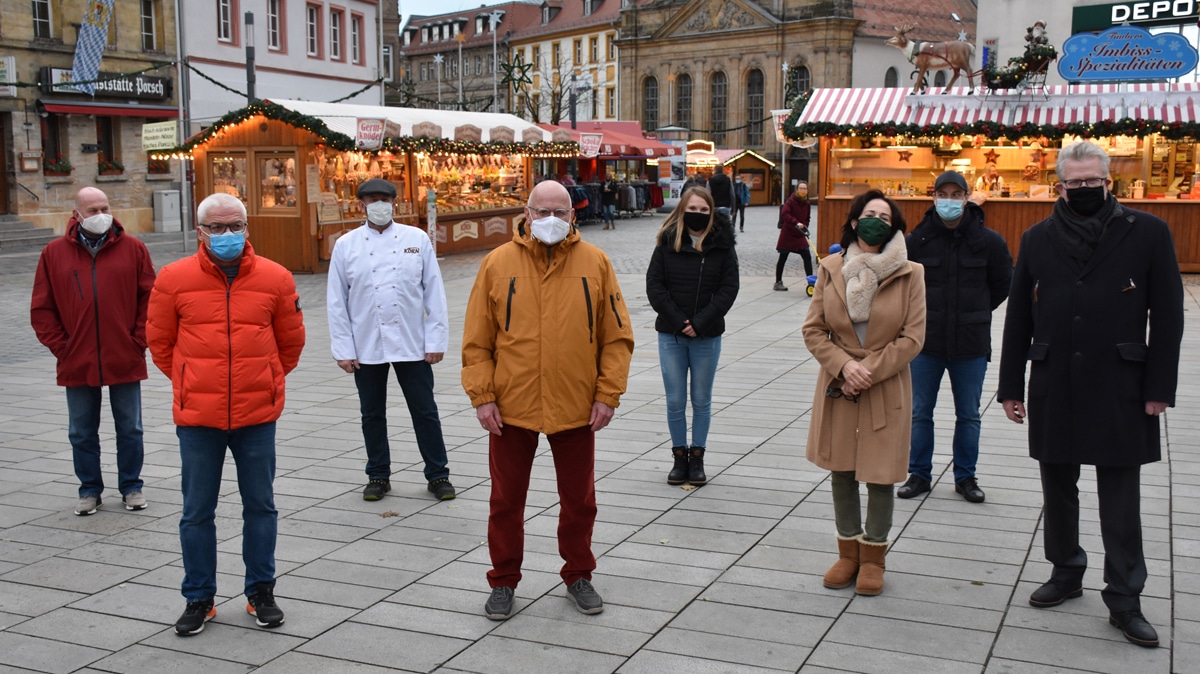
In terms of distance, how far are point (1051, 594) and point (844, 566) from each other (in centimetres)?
85

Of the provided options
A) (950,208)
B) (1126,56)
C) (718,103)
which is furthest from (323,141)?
(718,103)

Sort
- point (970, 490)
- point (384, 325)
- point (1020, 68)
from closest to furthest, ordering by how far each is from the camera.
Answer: point (970, 490) → point (384, 325) → point (1020, 68)

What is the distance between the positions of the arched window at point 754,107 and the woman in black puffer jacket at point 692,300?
65.5 meters

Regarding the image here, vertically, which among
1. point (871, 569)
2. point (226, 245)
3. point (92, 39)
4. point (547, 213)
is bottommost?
point (871, 569)

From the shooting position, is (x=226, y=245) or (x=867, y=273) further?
(x=867, y=273)

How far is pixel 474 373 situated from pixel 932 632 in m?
2.09

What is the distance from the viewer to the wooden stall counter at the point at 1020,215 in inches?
741

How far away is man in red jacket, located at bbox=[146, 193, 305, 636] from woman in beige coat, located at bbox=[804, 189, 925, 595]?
7.60 feet

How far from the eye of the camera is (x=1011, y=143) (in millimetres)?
20406

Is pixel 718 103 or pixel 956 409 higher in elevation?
pixel 718 103

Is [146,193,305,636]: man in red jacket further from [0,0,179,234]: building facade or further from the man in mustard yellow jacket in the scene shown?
[0,0,179,234]: building facade

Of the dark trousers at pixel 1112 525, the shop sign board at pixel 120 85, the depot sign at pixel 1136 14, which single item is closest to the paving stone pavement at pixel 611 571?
the dark trousers at pixel 1112 525

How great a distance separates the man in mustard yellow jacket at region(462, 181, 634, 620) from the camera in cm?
470

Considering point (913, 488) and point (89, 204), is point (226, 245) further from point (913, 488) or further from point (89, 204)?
point (913, 488)
